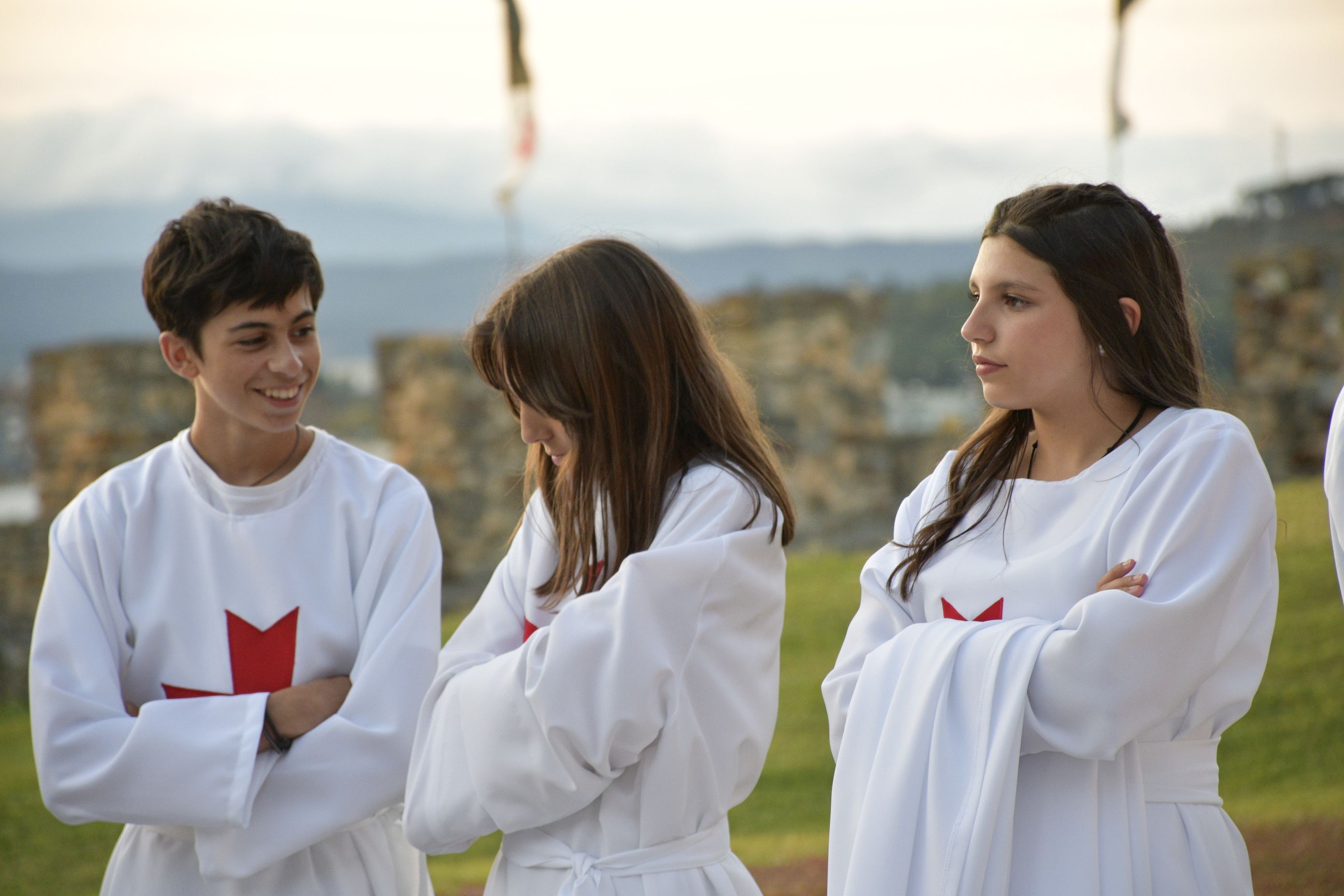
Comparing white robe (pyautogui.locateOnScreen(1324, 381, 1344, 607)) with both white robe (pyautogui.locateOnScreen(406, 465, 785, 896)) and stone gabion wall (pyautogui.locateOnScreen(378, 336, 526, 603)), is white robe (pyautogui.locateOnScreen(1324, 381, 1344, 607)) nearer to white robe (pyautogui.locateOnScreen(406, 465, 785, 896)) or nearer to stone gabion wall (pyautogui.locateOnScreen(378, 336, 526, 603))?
white robe (pyautogui.locateOnScreen(406, 465, 785, 896))

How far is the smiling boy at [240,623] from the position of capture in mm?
2557

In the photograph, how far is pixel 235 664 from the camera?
274 cm

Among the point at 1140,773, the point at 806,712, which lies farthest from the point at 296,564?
the point at 806,712

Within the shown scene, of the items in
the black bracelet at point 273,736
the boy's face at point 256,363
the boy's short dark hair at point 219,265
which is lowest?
the black bracelet at point 273,736

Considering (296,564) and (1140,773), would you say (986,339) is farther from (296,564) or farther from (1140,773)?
(296,564)

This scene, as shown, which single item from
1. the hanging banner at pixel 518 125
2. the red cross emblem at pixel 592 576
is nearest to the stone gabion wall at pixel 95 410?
the hanging banner at pixel 518 125

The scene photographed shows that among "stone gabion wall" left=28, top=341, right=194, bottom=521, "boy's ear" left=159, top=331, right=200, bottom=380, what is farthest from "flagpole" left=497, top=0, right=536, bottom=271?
"boy's ear" left=159, top=331, right=200, bottom=380

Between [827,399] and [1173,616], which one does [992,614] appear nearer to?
[1173,616]

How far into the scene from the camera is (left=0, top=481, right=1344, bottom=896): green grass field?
5.66 meters

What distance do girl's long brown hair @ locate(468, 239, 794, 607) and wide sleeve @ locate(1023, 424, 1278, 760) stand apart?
2.06 ft

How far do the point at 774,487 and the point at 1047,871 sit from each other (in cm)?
83

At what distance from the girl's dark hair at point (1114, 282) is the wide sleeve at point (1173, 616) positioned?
18 cm

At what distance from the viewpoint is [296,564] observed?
9.23ft

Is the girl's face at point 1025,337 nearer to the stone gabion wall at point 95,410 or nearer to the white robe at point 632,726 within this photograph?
the white robe at point 632,726
